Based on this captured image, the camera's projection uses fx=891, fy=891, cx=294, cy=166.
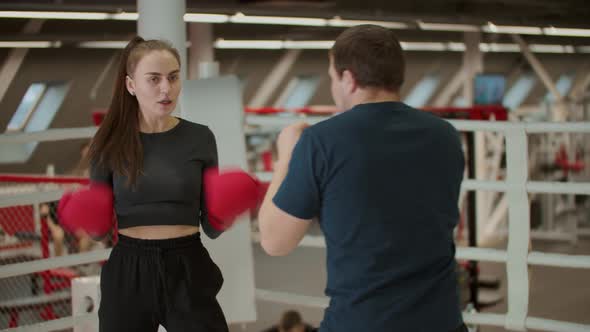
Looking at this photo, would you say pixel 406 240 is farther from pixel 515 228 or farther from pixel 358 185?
pixel 515 228

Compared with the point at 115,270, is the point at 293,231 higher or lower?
higher

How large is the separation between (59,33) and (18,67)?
104 cm

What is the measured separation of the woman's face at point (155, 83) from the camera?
7.88 ft

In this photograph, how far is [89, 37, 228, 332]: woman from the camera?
2.41 m

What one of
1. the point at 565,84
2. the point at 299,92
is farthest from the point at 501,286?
the point at 565,84

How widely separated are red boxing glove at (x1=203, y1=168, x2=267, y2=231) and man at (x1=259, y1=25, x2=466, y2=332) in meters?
0.64

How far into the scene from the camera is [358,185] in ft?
5.83

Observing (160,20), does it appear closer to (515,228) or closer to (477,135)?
(515,228)

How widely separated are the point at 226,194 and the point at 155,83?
364 millimetres

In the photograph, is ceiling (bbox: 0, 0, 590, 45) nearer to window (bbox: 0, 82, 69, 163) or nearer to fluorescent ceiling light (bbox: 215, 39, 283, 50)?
fluorescent ceiling light (bbox: 215, 39, 283, 50)

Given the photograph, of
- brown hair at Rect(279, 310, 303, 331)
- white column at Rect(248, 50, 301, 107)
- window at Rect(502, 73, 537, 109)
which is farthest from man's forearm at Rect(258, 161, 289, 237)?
window at Rect(502, 73, 537, 109)

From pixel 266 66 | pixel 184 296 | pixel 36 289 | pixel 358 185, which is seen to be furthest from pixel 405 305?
pixel 266 66

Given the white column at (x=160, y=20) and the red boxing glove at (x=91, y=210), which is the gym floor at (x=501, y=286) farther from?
the red boxing glove at (x=91, y=210)

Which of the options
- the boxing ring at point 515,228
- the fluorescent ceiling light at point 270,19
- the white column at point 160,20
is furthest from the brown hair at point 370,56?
the fluorescent ceiling light at point 270,19
